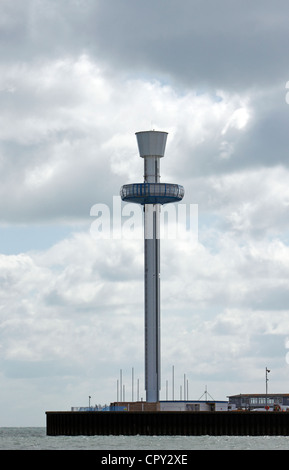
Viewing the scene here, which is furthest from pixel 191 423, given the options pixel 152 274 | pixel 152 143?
pixel 152 143

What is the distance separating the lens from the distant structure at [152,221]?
170500 mm

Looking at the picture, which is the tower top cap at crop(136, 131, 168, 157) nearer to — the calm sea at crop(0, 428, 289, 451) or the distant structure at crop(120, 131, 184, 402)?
the distant structure at crop(120, 131, 184, 402)

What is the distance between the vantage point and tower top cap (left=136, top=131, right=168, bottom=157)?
17412cm

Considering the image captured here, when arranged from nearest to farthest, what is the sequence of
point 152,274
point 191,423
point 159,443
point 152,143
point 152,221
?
point 159,443 < point 191,423 < point 152,274 < point 152,221 < point 152,143

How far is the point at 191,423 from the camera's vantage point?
537 ft

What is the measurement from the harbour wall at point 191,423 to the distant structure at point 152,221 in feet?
25.2

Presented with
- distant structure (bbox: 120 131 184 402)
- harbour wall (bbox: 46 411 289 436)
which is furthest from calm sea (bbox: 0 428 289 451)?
distant structure (bbox: 120 131 184 402)

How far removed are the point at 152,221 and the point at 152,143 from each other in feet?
35.0

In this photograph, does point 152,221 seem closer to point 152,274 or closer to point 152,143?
point 152,274

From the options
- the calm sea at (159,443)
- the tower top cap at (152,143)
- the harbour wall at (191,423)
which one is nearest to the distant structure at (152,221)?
the tower top cap at (152,143)

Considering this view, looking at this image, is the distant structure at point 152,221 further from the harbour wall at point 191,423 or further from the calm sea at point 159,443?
the calm sea at point 159,443

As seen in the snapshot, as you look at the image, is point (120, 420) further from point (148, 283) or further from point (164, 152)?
point (164, 152)
